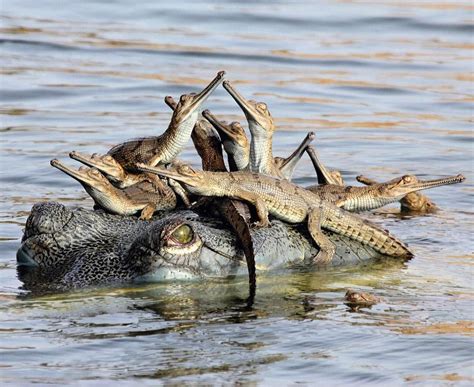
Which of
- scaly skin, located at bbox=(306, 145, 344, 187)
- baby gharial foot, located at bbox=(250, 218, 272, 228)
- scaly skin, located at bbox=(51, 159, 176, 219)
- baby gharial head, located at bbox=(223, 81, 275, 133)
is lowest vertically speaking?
baby gharial foot, located at bbox=(250, 218, 272, 228)

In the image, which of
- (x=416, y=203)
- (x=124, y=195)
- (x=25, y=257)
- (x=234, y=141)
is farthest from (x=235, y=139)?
(x=416, y=203)

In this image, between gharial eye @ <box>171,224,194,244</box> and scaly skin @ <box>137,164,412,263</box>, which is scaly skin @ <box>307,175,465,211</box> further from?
gharial eye @ <box>171,224,194,244</box>

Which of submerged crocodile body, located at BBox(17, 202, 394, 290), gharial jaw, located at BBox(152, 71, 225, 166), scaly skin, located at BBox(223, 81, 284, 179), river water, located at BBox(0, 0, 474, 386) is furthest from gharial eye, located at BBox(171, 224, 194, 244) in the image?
scaly skin, located at BBox(223, 81, 284, 179)

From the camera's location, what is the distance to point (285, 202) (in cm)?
1030

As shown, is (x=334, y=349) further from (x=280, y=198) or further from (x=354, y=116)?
(x=354, y=116)

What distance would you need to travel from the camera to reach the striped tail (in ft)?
34.4

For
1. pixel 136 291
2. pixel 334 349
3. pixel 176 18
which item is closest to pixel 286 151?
pixel 136 291

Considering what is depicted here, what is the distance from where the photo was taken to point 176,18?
83.8ft

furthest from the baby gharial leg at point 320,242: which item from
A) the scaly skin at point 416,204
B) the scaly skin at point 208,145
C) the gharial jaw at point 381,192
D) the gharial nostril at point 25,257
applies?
the scaly skin at point 416,204

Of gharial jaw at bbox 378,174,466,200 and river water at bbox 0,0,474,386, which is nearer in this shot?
river water at bbox 0,0,474,386

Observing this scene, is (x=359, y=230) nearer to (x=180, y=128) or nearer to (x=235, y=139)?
(x=235, y=139)

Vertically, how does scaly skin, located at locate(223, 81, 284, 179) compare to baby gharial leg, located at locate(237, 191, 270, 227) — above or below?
above

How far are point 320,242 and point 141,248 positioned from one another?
1.48m

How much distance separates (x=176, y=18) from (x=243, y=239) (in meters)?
16.4
